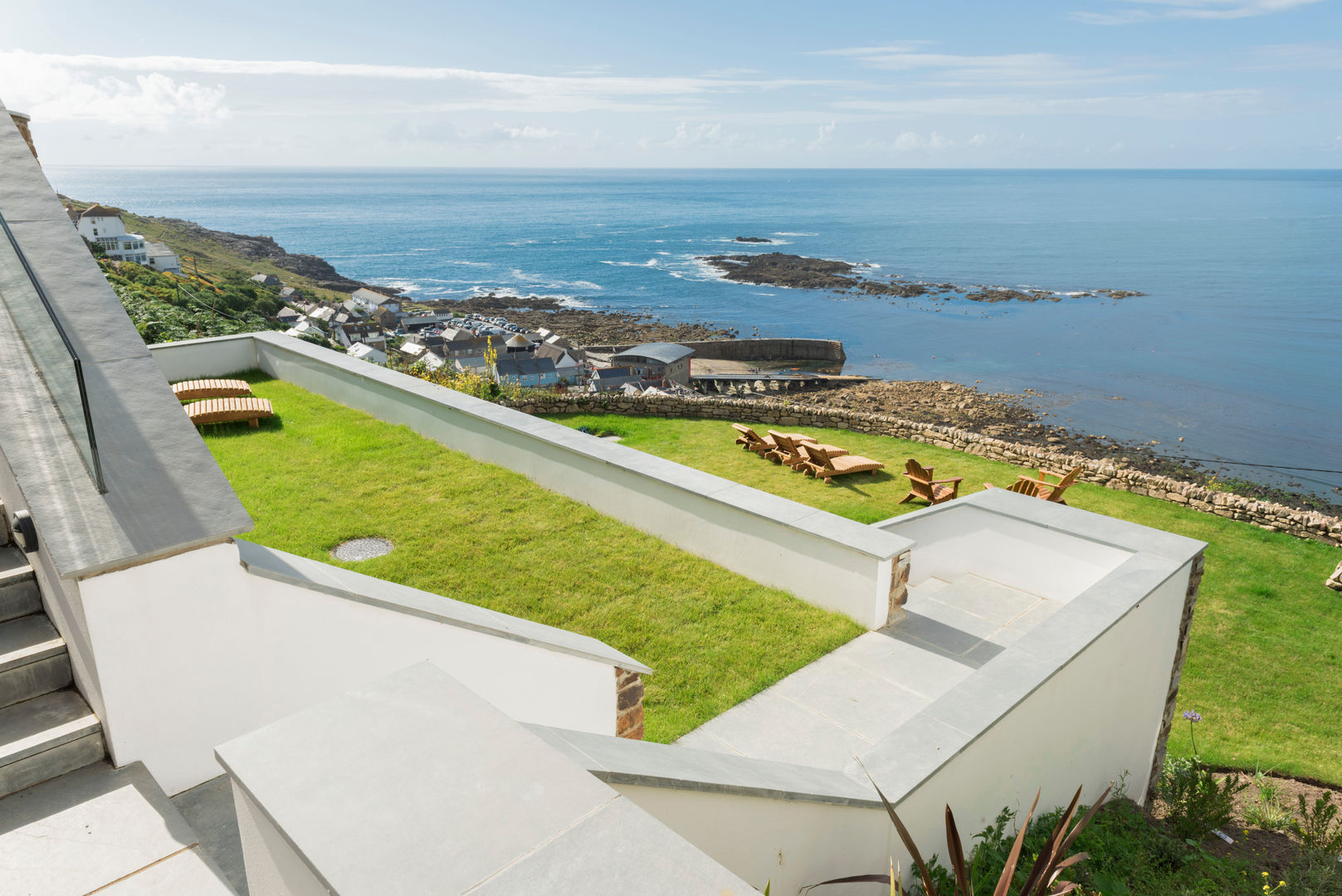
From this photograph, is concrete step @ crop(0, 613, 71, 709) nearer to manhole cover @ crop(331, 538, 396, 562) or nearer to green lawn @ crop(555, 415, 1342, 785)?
manhole cover @ crop(331, 538, 396, 562)

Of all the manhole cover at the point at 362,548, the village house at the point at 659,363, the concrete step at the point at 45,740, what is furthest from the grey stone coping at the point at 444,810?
the village house at the point at 659,363

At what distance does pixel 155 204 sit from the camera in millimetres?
193625

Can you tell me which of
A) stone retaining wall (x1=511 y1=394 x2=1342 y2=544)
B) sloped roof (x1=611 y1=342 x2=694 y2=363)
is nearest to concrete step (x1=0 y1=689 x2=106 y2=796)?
stone retaining wall (x1=511 y1=394 x2=1342 y2=544)

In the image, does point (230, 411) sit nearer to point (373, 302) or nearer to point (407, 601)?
point (407, 601)

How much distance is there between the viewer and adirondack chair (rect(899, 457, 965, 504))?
12.0 meters

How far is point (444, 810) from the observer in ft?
5.42

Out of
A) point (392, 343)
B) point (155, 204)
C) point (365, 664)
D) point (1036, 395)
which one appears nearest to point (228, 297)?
point (392, 343)

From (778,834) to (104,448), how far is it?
290 centimetres

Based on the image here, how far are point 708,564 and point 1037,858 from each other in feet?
13.0

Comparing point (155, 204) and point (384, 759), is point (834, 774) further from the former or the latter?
point (155, 204)

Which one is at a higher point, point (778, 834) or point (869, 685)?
point (778, 834)

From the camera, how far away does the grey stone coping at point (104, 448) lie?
253cm

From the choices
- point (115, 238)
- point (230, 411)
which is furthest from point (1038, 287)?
point (230, 411)

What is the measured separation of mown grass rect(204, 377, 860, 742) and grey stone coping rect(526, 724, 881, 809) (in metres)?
1.72
